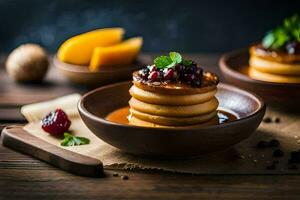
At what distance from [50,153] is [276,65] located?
1276 mm

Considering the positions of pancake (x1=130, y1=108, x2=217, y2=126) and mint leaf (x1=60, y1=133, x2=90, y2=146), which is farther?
mint leaf (x1=60, y1=133, x2=90, y2=146)

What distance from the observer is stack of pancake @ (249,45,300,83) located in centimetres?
314

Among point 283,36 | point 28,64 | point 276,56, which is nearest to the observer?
point 276,56

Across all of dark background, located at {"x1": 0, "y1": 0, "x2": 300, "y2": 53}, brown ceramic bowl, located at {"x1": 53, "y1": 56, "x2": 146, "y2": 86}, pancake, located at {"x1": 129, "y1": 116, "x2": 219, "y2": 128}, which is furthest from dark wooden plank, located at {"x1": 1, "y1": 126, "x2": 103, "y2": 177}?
dark background, located at {"x1": 0, "y1": 0, "x2": 300, "y2": 53}

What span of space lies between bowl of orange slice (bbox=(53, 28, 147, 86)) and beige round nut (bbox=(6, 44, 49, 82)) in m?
0.10

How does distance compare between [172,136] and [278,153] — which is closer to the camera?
[172,136]

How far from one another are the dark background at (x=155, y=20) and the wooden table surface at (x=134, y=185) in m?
2.15

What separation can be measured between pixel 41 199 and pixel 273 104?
136 cm

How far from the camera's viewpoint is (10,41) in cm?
461

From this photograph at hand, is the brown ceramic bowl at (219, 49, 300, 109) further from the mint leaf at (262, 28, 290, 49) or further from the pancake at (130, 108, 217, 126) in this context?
the pancake at (130, 108, 217, 126)

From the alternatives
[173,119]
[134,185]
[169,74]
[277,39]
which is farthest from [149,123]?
[277,39]

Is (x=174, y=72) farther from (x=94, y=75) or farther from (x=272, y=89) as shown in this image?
(x=94, y=75)

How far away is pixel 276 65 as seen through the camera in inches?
125

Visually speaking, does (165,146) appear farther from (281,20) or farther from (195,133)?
(281,20)
